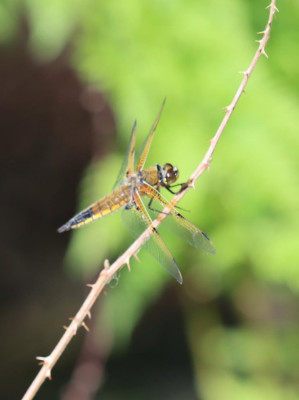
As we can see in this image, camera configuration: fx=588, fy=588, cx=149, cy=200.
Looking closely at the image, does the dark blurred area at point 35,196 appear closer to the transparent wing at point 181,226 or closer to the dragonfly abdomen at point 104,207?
the dragonfly abdomen at point 104,207

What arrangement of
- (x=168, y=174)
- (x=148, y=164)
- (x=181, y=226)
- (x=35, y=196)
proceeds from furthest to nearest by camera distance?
(x=35, y=196)
(x=148, y=164)
(x=168, y=174)
(x=181, y=226)

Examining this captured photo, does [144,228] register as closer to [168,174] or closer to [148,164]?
[168,174]

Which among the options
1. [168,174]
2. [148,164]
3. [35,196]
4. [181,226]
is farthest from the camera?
[35,196]

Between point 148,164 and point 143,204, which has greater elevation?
point 148,164

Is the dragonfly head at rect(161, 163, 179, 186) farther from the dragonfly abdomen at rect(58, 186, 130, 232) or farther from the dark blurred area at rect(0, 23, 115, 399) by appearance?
the dark blurred area at rect(0, 23, 115, 399)

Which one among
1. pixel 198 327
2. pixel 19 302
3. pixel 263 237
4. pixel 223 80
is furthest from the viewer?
pixel 19 302

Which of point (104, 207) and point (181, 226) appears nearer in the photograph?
point (181, 226)

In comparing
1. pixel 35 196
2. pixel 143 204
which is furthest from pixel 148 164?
pixel 35 196

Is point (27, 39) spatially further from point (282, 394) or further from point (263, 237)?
point (282, 394)

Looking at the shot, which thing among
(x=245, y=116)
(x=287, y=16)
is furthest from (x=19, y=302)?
(x=287, y=16)
